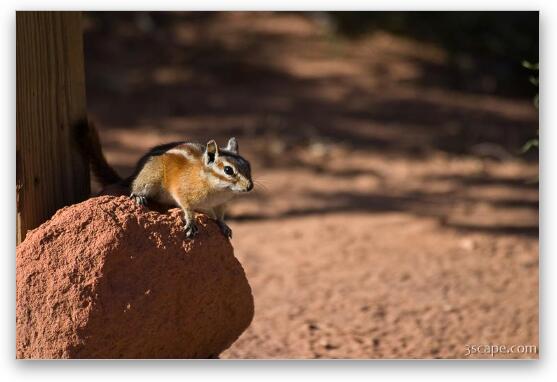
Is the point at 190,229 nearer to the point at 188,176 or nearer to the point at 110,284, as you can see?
the point at 188,176

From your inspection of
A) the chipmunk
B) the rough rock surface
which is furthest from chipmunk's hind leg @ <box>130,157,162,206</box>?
the rough rock surface

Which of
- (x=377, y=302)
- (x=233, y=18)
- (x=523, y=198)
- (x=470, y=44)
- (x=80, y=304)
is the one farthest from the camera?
(x=233, y=18)

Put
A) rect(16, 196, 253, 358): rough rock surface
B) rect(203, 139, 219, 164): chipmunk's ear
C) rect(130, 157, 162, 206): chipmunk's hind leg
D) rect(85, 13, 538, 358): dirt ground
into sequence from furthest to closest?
1. rect(85, 13, 538, 358): dirt ground
2. rect(130, 157, 162, 206): chipmunk's hind leg
3. rect(203, 139, 219, 164): chipmunk's ear
4. rect(16, 196, 253, 358): rough rock surface

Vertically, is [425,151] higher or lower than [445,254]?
higher

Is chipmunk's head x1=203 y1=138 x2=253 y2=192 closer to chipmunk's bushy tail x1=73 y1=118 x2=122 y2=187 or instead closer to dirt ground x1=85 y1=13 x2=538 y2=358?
chipmunk's bushy tail x1=73 y1=118 x2=122 y2=187

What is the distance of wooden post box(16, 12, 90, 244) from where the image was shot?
426 centimetres

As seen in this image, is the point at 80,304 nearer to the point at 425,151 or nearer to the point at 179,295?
the point at 179,295

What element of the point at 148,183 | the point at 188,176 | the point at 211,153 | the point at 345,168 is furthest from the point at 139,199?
the point at 345,168

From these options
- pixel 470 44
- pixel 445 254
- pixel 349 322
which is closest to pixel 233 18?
pixel 470 44

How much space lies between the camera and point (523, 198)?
9164 millimetres

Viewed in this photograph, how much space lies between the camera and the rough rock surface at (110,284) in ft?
13.2

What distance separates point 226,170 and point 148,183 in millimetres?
428

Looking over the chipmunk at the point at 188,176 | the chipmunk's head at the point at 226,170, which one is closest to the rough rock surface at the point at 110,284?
the chipmunk at the point at 188,176

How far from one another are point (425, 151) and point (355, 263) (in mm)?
3381
